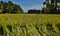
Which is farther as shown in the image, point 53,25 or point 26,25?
point 53,25

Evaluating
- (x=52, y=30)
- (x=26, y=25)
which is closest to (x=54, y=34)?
(x=52, y=30)

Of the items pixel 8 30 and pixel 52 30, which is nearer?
pixel 8 30

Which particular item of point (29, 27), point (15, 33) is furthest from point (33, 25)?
point (15, 33)

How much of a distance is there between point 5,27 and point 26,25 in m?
0.99

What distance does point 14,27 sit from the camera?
7965mm

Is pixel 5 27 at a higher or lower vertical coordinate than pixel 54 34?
higher

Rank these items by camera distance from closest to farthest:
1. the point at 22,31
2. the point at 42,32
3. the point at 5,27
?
1. the point at 5,27
2. the point at 22,31
3. the point at 42,32

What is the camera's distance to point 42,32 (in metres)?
8.83

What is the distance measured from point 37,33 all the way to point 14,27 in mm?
1220

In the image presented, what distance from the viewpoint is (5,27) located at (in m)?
7.65

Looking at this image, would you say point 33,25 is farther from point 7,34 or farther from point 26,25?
point 7,34

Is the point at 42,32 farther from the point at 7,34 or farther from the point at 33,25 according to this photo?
the point at 7,34

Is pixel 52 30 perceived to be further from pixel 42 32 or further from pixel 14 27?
pixel 14 27

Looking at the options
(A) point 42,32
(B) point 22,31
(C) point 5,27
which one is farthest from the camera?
(A) point 42,32
